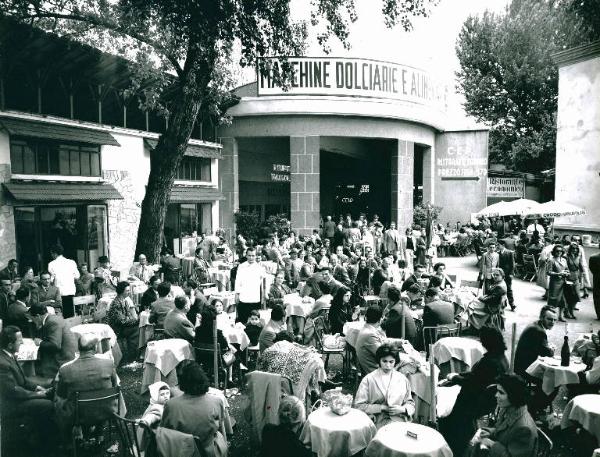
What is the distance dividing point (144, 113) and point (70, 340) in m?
12.7

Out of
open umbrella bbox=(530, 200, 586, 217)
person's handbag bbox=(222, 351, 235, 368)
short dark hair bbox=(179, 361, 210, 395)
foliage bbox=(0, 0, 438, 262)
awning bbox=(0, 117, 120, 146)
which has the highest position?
foliage bbox=(0, 0, 438, 262)

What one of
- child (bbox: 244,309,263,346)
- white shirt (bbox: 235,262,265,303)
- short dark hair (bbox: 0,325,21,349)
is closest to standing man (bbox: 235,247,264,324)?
white shirt (bbox: 235,262,265,303)

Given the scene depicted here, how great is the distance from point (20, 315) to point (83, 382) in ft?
11.3

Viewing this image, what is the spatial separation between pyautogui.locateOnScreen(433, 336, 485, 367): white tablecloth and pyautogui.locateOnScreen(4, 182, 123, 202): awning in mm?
10772

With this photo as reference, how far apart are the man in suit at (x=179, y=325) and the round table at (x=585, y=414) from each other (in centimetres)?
528

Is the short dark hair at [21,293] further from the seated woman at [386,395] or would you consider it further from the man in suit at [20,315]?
the seated woman at [386,395]

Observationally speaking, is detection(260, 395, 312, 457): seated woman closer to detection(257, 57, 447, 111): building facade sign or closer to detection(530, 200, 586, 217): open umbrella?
detection(530, 200, 586, 217): open umbrella

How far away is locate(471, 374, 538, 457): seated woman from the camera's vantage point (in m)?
4.56

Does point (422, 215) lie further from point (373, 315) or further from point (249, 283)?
point (373, 315)

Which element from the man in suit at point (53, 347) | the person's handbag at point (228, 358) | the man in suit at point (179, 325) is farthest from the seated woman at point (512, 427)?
the man in suit at point (53, 347)

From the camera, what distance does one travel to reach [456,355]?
25.5ft

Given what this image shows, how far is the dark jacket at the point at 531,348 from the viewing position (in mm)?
7094

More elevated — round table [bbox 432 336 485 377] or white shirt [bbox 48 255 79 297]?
white shirt [bbox 48 255 79 297]

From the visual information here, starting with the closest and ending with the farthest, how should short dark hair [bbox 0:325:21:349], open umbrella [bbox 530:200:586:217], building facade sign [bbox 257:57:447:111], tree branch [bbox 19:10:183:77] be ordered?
short dark hair [bbox 0:325:21:349] < tree branch [bbox 19:10:183:77] < open umbrella [bbox 530:200:586:217] < building facade sign [bbox 257:57:447:111]
